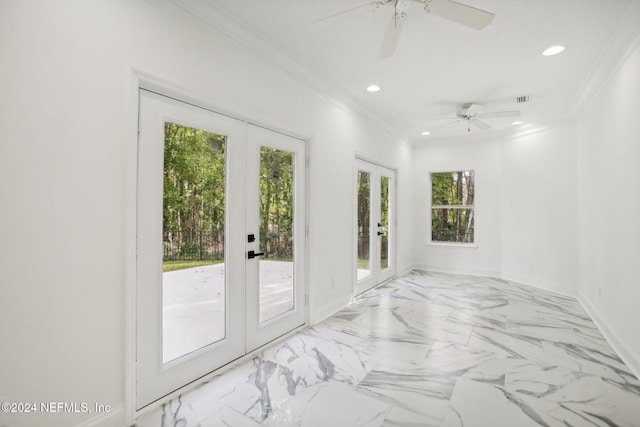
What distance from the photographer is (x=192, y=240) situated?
2.37 m

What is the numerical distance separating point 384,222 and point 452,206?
75.0 inches

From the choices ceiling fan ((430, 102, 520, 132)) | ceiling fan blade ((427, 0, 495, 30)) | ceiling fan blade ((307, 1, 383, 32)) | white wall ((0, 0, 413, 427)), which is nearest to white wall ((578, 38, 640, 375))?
ceiling fan ((430, 102, 520, 132))

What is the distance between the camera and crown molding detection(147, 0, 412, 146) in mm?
2229

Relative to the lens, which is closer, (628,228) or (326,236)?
(628,228)

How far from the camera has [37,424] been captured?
1.53 metres

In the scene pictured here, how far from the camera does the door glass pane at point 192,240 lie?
222 cm

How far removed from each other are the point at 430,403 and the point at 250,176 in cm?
219

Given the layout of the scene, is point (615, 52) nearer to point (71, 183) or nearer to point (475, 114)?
point (475, 114)

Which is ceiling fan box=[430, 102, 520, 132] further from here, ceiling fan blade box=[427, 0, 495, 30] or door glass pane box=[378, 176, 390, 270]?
ceiling fan blade box=[427, 0, 495, 30]

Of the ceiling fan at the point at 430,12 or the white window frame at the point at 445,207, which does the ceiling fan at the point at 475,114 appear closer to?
the white window frame at the point at 445,207

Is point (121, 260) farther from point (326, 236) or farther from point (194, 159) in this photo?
point (326, 236)

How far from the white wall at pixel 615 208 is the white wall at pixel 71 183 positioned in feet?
11.6

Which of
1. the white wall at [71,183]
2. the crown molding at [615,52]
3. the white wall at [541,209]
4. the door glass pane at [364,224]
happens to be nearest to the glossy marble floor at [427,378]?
the white wall at [71,183]

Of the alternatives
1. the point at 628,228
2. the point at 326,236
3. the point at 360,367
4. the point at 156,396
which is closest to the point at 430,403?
the point at 360,367
